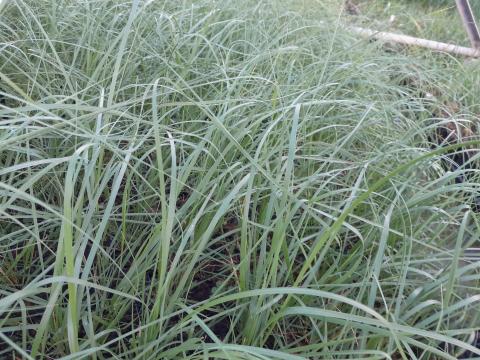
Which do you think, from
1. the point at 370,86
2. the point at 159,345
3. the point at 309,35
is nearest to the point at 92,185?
the point at 159,345

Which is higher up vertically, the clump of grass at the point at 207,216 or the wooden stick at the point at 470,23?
the clump of grass at the point at 207,216

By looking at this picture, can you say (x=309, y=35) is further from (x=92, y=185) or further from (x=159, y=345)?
(x=159, y=345)

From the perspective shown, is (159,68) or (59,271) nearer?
(59,271)

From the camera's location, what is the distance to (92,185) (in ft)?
2.25

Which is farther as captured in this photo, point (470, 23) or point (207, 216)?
point (470, 23)

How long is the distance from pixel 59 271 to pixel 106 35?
0.65 m

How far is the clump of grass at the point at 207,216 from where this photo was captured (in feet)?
1.95

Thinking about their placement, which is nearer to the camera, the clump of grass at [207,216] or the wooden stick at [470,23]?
the clump of grass at [207,216]

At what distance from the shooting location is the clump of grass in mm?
594

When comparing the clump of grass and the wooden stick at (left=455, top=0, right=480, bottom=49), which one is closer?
the clump of grass

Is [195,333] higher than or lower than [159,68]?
lower

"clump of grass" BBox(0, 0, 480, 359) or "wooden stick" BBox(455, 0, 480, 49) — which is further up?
"clump of grass" BBox(0, 0, 480, 359)

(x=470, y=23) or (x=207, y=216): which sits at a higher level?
(x=207, y=216)

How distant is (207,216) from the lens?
0.76m
